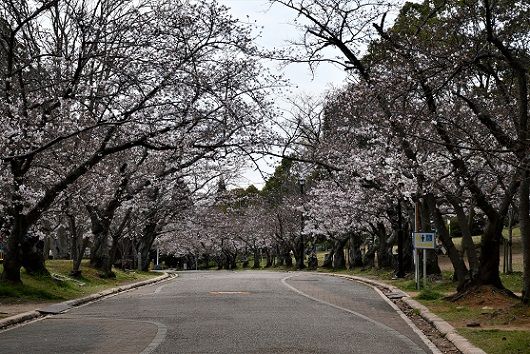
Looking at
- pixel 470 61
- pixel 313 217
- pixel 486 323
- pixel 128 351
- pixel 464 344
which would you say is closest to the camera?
pixel 128 351

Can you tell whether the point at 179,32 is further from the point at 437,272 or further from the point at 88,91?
the point at 437,272

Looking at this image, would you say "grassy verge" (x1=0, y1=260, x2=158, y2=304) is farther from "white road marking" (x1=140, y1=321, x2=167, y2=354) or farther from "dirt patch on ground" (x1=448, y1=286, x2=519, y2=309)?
"dirt patch on ground" (x1=448, y1=286, x2=519, y2=309)

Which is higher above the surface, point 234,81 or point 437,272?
point 234,81

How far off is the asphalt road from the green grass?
2.82ft

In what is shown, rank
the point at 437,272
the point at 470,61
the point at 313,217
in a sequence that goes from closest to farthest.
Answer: the point at 470,61, the point at 437,272, the point at 313,217

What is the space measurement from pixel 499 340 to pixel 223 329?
471 cm

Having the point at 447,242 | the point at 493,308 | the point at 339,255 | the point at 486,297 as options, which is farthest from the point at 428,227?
the point at 339,255

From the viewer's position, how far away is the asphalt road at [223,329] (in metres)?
10.8

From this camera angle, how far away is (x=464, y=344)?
11.2m

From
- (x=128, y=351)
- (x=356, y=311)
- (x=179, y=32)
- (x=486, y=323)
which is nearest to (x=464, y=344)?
(x=486, y=323)

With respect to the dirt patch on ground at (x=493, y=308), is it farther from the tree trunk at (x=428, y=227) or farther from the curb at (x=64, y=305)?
the tree trunk at (x=428, y=227)

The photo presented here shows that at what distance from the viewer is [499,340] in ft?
37.3

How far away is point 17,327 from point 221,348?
595 centimetres

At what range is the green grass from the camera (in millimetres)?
10289
